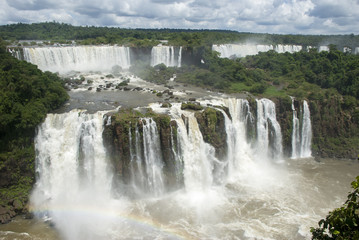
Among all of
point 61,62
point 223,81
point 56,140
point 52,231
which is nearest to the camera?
point 52,231

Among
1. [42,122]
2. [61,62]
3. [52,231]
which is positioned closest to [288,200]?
[52,231]

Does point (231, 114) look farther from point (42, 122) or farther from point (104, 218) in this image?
point (42, 122)

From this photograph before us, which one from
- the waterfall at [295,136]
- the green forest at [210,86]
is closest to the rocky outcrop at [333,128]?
the green forest at [210,86]

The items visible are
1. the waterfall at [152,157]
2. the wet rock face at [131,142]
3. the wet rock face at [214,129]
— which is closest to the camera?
the wet rock face at [131,142]

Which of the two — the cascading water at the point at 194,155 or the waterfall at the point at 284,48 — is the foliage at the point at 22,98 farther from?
the waterfall at the point at 284,48

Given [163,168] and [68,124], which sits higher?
[68,124]

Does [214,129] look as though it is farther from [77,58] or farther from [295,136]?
[77,58]
